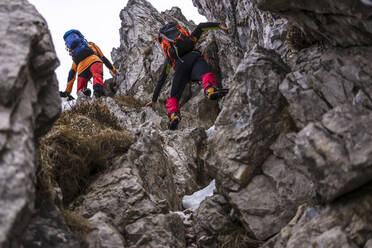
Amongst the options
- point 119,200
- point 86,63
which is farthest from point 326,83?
point 86,63

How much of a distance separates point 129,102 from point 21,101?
31.5ft

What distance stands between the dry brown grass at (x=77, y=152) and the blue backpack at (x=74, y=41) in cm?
705

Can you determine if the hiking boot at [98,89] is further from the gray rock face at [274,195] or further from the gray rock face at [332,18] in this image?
the gray rock face at [332,18]

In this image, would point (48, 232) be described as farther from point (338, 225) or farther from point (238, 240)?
point (338, 225)

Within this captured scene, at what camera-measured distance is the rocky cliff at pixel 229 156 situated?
3.55 meters

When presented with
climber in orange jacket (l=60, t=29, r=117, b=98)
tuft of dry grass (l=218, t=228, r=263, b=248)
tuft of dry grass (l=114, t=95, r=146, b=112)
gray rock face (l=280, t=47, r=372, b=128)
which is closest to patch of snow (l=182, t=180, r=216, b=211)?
tuft of dry grass (l=218, t=228, r=263, b=248)

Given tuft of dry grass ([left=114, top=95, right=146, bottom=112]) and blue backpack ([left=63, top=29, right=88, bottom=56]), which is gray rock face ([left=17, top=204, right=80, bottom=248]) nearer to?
tuft of dry grass ([left=114, top=95, right=146, bottom=112])

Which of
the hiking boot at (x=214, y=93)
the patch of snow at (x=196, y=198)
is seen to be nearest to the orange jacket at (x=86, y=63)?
the hiking boot at (x=214, y=93)

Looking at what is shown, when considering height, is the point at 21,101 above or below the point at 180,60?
below

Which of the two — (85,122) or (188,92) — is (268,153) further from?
(188,92)

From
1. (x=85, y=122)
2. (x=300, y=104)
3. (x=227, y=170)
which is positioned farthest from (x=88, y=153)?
(x=300, y=104)

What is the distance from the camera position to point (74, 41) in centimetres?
1341

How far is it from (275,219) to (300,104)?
1888mm

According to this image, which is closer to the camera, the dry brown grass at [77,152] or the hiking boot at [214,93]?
the dry brown grass at [77,152]
